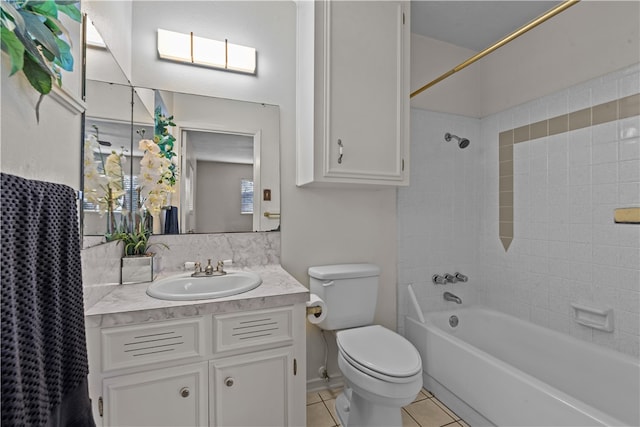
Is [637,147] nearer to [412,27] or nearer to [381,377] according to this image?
[412,27]

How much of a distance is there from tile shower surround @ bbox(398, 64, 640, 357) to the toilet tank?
0.42 meters

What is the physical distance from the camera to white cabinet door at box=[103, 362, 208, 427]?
110 cm

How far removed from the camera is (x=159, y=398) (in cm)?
116

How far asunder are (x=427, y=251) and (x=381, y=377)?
1.17 metres

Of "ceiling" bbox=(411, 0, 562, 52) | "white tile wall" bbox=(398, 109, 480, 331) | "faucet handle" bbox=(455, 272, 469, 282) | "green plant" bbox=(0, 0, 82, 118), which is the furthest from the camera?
"faucet handle" bbox=(455, 272, 469, 282)

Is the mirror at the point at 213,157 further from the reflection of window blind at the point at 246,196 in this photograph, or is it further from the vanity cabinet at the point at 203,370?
the vanity cabinet at the point at 203,370

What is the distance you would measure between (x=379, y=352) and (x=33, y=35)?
165 cm

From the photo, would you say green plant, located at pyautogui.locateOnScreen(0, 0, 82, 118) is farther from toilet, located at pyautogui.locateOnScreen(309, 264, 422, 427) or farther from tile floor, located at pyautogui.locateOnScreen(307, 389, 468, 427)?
tile floor, located at pyautogui.locateOnScreen(307, 389, 468, 427)

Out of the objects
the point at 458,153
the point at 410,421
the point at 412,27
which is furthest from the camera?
the point at 458,153

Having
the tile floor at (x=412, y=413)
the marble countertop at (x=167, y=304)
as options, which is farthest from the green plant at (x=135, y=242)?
the tile floor at (x=412, y=413)

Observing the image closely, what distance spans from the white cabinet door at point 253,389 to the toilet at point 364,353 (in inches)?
13.0

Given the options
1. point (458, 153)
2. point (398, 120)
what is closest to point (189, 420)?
point (398, 120)

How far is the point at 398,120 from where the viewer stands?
1783 mm

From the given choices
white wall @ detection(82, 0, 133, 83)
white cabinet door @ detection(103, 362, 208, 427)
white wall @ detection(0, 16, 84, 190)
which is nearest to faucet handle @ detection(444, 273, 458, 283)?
white cabinet door @ detection(103, 362, 208, 427)
